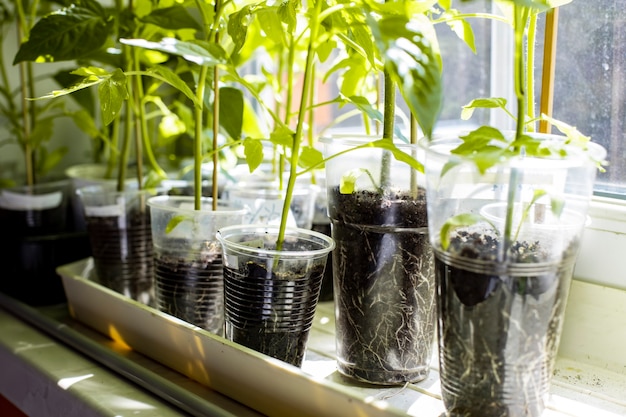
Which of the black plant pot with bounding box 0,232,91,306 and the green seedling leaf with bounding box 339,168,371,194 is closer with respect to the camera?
the green seedling leaf with bounding box 339,168,371,194

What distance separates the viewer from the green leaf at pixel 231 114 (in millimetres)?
920

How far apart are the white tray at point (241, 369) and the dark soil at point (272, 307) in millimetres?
25

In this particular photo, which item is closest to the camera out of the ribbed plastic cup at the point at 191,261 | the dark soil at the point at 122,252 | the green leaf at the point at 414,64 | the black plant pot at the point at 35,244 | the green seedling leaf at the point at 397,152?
the green leaf at the point at 414,64

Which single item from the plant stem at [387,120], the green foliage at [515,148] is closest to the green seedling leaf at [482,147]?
the green foliage at [515,148]

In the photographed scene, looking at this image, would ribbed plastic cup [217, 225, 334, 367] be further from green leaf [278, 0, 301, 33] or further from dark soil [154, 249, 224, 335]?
green leaf [278, 0, 301, 33]

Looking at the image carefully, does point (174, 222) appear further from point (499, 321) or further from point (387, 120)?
point (499, 321)

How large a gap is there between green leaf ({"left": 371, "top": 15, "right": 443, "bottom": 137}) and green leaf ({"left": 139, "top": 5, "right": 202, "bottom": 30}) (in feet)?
1.23

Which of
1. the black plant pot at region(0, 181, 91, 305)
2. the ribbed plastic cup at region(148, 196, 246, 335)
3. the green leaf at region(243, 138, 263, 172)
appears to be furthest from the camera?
the black plant pot at region(0, 181, 91, 305)

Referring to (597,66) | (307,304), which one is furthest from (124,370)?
(597,66)

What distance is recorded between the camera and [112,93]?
71 cm

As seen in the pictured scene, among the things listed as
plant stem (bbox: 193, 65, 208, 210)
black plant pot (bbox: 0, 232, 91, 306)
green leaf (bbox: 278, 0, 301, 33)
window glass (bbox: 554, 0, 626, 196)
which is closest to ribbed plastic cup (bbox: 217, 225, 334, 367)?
plant stem (bbox: 193, 65, 208, 210)

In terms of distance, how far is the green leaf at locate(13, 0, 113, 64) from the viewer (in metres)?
0.85

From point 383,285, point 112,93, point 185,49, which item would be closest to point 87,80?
point 112,93

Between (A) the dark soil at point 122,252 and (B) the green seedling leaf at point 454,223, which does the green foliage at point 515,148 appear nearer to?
(B) the green seedling leaf at point 454,223
